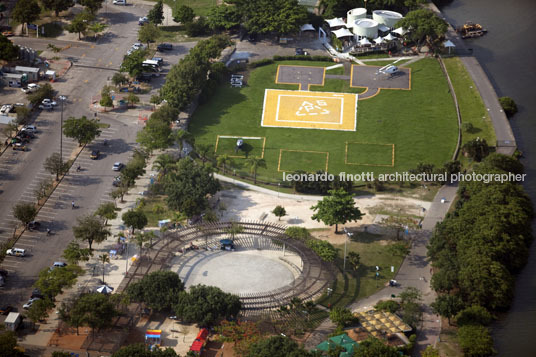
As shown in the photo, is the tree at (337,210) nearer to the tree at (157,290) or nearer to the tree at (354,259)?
the tree at (354,259)

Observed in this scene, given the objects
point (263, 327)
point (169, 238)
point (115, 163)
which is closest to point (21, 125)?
point (115, 163)

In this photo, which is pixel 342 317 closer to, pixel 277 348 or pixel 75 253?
pixel 277 348

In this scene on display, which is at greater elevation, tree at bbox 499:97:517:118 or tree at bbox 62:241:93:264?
tree at bbox 499:97:517:118

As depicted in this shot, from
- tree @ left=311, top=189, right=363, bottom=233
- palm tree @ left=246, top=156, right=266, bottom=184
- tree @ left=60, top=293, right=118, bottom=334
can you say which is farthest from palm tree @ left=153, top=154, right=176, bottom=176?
tree @ left=60, top=293, right=118, bottom=334

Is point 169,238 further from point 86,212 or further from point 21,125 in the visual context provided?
point 21,125

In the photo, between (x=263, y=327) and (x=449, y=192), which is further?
(x=449, y=192)

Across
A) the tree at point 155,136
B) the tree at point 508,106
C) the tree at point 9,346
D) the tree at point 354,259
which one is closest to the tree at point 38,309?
the tree at point 9,346

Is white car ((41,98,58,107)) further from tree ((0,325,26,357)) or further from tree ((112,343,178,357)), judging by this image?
tree ((112,343,178,357))
